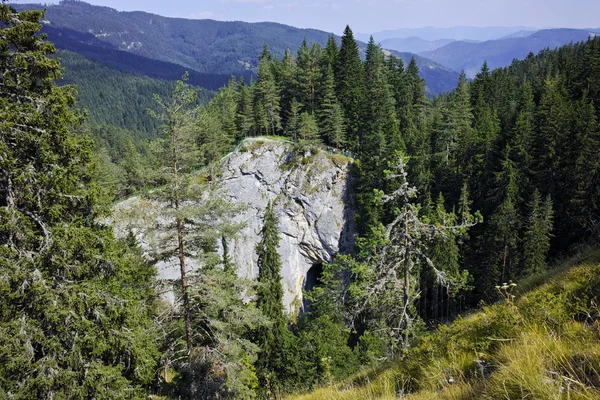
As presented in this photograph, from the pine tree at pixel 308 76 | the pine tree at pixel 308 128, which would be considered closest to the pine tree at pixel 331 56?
the pine tree at pixel 308 76

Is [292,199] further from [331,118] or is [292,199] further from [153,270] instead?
[153,270]

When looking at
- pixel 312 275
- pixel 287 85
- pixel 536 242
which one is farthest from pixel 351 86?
pixel 536 242

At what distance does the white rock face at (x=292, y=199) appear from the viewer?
3872 cm

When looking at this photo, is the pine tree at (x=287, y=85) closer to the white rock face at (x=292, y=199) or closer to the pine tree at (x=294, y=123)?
the pine tree at (x=294, y=123)

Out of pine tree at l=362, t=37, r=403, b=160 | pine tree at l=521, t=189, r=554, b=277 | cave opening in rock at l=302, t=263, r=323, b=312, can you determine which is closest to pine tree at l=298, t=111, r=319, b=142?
pine tree at l=362, t=37, r=403, b=160

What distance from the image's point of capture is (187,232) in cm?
1178

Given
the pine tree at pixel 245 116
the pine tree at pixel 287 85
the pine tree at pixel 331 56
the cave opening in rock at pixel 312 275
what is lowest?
the cave opening in rock at pixel 312 275

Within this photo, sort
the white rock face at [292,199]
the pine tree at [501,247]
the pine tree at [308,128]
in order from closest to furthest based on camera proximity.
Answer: the pine tree at [501,247] < the pine tree at [308,128] < the white rock face at [292,199]

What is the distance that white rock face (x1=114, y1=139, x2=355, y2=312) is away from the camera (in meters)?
38.7

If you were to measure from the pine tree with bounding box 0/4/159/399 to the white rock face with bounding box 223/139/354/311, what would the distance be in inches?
1185

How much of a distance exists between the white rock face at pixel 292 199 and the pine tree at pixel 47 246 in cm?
2996

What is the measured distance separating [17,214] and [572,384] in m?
9.16

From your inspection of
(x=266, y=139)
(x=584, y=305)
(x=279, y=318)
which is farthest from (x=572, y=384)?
(x=266, y=139)

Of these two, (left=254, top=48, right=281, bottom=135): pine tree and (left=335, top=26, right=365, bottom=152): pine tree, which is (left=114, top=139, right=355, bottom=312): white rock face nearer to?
(left=254, top=48, right=281, bottom=135): pine tree
